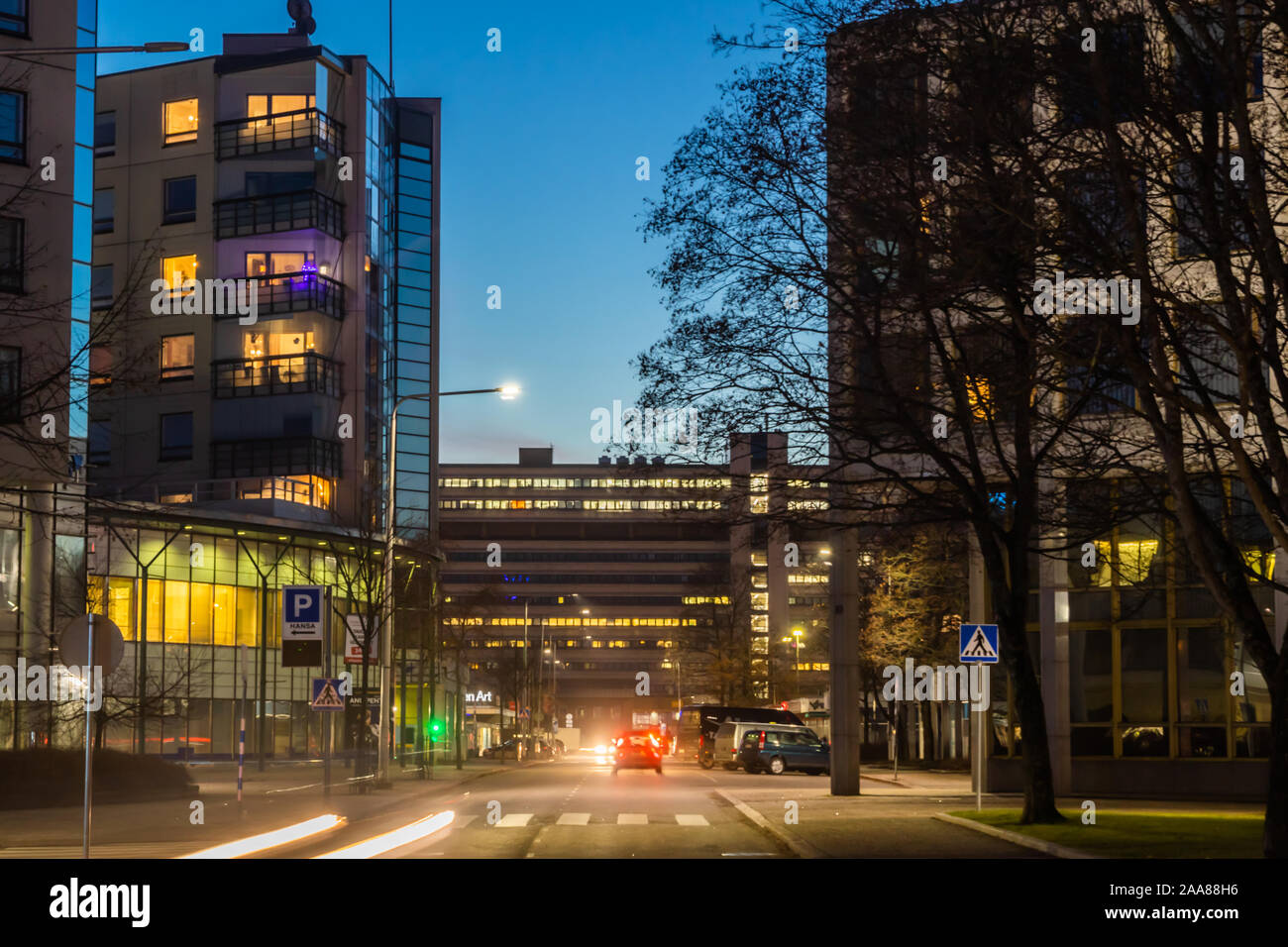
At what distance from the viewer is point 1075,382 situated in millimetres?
32438

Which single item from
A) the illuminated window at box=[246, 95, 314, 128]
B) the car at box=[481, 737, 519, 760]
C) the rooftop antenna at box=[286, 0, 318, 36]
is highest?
the rooftop antenna at box=[286, 0, 318, 36]

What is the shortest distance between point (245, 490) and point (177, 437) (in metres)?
4.76

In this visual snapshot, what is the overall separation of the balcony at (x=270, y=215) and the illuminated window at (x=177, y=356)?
464 centimetres

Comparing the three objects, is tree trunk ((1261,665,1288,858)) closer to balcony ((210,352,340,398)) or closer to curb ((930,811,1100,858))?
curb ((930,811,1100,858))

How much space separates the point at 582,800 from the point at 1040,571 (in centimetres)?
1115

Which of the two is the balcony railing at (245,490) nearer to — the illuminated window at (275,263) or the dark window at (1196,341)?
the illuminated window at (275,263)

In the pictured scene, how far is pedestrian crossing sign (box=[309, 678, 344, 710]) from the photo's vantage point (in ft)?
99.9

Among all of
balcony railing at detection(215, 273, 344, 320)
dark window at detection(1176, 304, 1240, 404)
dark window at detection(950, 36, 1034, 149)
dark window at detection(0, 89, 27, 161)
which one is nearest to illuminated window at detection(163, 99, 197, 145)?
balcony railing at detection(215, 273, 344, 320)

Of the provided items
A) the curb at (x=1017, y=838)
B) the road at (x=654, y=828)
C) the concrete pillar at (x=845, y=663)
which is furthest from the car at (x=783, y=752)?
the curb at (x=1017, y=838)

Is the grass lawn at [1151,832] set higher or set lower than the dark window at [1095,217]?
lower

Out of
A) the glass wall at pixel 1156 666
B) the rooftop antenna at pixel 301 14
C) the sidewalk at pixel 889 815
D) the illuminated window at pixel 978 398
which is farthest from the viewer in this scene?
the rooftop antenna at pixel 301 14

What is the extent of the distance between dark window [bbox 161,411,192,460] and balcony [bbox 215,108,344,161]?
36.6ft

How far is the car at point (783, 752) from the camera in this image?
5338 centimetres

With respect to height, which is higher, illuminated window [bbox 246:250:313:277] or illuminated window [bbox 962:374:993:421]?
illuminated window [bbox 246:250:313:277]
